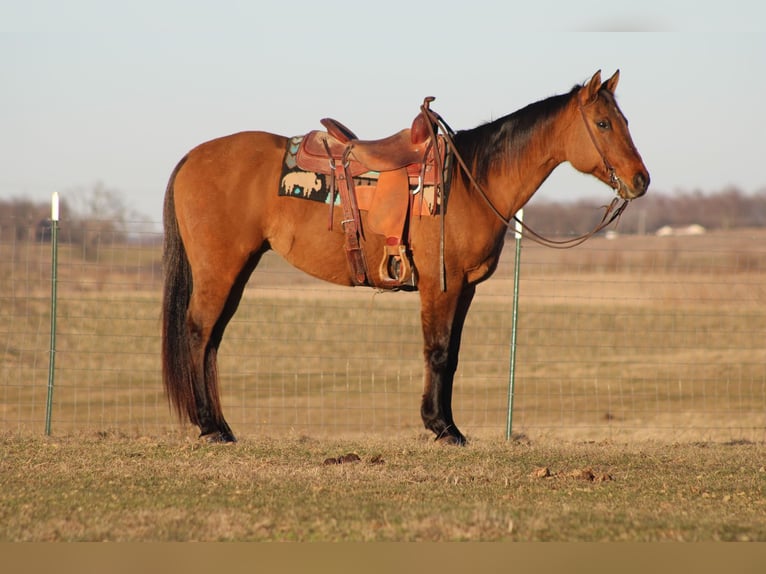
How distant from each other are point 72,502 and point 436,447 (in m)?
2.91

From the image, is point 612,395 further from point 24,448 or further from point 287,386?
point 24,448

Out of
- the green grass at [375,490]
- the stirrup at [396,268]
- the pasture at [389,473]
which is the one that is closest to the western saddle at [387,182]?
the stirrup at [396,268]

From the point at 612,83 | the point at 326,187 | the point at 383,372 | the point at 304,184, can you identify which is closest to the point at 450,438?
Answer: the point at 326,187

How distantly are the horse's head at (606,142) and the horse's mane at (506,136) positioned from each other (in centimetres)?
24

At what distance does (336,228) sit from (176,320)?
1525mm

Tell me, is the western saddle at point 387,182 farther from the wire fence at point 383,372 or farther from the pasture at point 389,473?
the pasture at point 389,473

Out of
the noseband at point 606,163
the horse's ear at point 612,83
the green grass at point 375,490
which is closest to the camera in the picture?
the green grass at point 375,490

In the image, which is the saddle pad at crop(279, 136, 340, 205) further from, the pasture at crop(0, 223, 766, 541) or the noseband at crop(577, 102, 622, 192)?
the noseband at crop(577, 102, 622, 192)

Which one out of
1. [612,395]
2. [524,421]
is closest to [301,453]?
[524,421]

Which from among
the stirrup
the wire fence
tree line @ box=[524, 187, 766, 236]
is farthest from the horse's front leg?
tree line @ box=[524, 187, 766, 236]

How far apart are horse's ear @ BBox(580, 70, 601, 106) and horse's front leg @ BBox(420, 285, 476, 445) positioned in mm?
1676

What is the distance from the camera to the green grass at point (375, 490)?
445 centimetres

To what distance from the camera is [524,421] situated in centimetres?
1147

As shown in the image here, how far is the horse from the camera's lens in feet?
23.9
